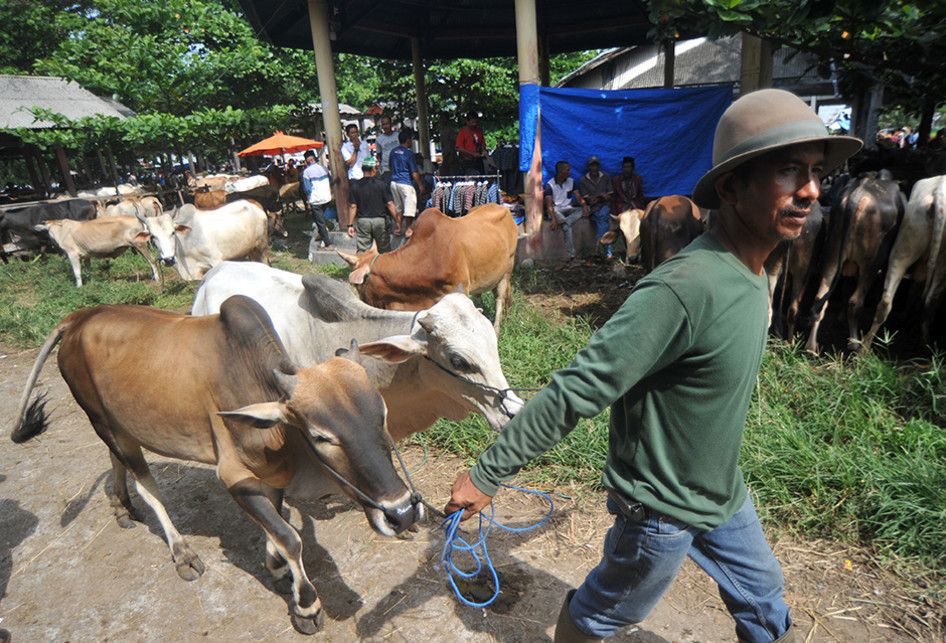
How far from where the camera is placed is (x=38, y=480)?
4500mm

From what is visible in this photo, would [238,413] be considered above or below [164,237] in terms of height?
above

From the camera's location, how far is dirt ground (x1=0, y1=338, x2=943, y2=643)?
8.81ft

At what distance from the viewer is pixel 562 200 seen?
8914 millimetres

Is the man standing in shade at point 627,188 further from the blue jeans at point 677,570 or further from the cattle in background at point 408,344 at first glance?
the blue jeans at point 677,570

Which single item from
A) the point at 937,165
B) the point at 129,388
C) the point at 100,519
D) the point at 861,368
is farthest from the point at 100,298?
the point at 937,165

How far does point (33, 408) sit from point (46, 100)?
20541mm

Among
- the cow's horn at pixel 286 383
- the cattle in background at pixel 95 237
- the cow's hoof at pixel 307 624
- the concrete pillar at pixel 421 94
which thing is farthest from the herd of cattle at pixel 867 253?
the cattle in background at pixel 95 237

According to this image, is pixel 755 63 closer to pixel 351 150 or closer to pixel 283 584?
pixel 351 150

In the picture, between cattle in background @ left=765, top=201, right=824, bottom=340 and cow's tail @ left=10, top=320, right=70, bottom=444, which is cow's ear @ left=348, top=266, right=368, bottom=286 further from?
cattle in background @ left=765, top=201, right=824, bottom=340

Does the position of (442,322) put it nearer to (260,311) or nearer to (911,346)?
(260,311)

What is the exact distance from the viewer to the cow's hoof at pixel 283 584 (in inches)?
121

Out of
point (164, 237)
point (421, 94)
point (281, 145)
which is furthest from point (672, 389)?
point (281, 145)

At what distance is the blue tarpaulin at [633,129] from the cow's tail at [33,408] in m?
6.39

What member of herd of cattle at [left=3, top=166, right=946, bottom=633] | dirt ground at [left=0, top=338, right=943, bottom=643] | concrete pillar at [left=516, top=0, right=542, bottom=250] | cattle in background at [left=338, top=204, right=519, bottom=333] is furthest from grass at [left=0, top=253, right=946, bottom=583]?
concrete pillar at [left=516, top=0, right=542, bottom=250]
